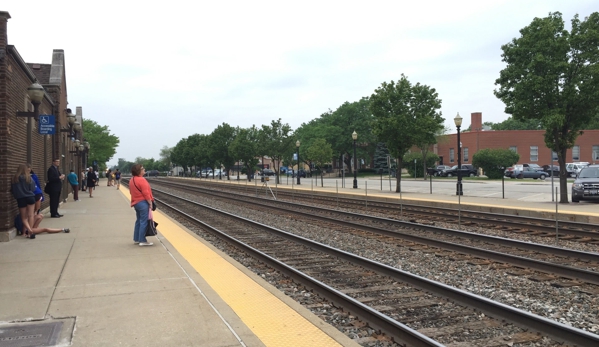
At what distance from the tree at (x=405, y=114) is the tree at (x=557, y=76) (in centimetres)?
914

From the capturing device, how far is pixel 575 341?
4.84 meters

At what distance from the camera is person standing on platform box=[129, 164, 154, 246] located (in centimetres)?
1019

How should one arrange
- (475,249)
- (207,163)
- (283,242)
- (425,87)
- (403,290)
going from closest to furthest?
(403,290) < (475,249) < (283,242) < (425,87) < (207,163)

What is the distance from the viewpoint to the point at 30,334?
4.84 metres

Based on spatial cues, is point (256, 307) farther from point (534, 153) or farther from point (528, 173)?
point (534, 153)

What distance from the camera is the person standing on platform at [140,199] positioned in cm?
1019

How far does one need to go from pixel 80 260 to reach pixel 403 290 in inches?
220

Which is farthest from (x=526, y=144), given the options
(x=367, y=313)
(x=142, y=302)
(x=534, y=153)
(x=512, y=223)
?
(x=142, y=302)

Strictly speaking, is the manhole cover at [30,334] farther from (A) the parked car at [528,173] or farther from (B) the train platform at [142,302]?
(A) the parked car at [528,173]

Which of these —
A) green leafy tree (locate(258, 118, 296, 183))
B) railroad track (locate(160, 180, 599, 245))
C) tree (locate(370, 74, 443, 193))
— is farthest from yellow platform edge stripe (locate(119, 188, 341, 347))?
green leafy tree (locate(258, 118, 296, 183))

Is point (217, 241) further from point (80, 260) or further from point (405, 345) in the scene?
point (405, 345)

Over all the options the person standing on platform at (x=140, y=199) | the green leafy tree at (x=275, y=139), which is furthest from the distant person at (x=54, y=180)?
the green leafy tree at (x=275, y=139)

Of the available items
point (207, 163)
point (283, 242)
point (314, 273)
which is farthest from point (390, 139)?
point (207, 163)

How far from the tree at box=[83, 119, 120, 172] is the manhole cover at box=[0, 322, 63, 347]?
8352cm
